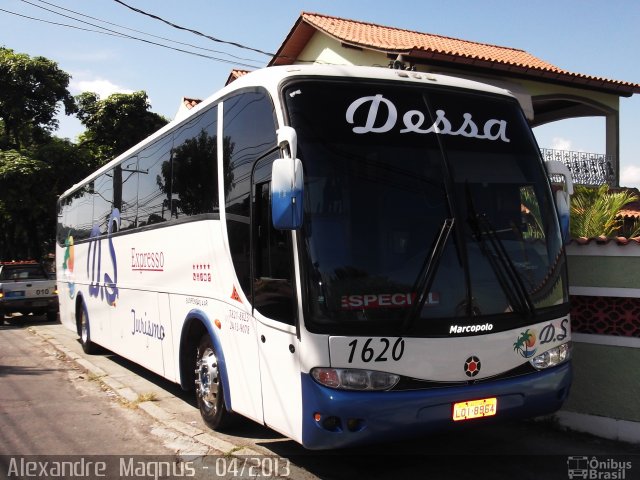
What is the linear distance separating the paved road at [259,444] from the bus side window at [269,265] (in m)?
1.38

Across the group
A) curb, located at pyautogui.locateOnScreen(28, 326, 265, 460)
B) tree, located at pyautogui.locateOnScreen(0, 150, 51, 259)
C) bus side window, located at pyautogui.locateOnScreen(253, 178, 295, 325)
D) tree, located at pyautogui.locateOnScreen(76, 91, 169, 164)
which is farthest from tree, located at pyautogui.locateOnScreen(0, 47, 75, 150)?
bus side window, located at pyautogui.locateOnScreen(253, 178, 295, 325)

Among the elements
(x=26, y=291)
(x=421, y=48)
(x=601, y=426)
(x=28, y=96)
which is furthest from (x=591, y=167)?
(x=28, y=96)

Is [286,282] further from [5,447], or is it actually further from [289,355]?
[5,447]

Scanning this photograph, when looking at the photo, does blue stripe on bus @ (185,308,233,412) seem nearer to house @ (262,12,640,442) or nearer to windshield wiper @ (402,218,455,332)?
windshield wiper @ (402,218,455,332)

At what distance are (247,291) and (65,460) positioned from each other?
2249 mm

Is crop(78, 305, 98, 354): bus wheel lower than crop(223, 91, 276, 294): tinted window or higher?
lower

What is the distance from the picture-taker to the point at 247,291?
4852mm

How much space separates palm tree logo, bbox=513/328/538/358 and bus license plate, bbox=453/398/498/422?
42 centimetres

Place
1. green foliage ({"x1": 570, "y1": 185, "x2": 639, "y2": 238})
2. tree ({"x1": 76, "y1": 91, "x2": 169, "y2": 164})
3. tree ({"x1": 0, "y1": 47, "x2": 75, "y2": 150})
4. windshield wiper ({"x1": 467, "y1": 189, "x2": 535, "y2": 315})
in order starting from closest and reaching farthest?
windshield wiper ({"x1": 467, "y1": 189, "x2": 535, "y2": 315})
green foliage ({"x1": 570, "y1": 185, "x2": 639, "y2": 238})
tree ({"x1": 0, "y1": 47, "x2": 75, "y2": 150})
tree ({"x1": 76, "y1": 91, "x2": 169, "y2": 164})

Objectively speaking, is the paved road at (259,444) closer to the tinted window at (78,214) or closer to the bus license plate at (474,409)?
the bus license plate at (474,409)

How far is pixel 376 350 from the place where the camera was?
3971 mm

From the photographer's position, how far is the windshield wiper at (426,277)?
160 inches

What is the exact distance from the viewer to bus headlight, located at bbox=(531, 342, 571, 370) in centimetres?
456

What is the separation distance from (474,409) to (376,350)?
0.91 metres
